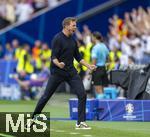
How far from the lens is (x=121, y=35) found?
28781 millimetres

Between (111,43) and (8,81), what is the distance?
408 cm

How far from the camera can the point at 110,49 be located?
28203mm

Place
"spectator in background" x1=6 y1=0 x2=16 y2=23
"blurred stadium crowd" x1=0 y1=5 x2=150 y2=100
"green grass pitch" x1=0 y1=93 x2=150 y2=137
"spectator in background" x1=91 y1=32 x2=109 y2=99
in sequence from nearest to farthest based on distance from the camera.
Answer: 1. "green grass pitch" x1=0 y1=93 x2=150 y2=137
2. "spectator in background" x1=91 y1=32 x2=109 y2=99
3. "blurred stadium crowd" x1=0 y1=5 x2=150 y2=100
4. "spectator in background" x1=6 y1=0 x2=16 y2=23

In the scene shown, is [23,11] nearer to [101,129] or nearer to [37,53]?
[37,53]

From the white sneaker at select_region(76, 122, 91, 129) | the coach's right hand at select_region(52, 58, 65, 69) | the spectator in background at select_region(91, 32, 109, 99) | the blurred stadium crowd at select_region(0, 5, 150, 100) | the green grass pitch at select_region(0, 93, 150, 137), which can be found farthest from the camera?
the blurred stadium crowd at select_region(0, 5, 150, 100)

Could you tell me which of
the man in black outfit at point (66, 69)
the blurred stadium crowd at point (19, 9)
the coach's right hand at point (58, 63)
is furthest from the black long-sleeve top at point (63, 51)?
the blurred stadium crowd at point (19, 9)

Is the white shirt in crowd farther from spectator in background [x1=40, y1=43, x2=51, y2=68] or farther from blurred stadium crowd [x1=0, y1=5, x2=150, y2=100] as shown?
spectator in background [x1=40, y1=43, x2=51, y2=68]

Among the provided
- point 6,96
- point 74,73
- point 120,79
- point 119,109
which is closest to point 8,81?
point 6,96

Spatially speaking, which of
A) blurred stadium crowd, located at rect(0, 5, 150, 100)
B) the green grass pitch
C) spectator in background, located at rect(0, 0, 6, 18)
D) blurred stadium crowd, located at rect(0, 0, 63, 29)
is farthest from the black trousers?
spectator in background, located at rect(0, 0, 6, 18)

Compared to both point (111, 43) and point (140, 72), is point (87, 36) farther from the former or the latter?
point (140, 72)

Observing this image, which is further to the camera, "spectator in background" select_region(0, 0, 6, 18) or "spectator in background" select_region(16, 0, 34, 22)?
"spectator in background" select_region(0, 0, 6, 18)

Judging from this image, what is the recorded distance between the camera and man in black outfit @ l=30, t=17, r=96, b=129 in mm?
16203

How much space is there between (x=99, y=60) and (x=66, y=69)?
6.50 m

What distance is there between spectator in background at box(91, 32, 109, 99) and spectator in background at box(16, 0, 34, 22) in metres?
10.2
